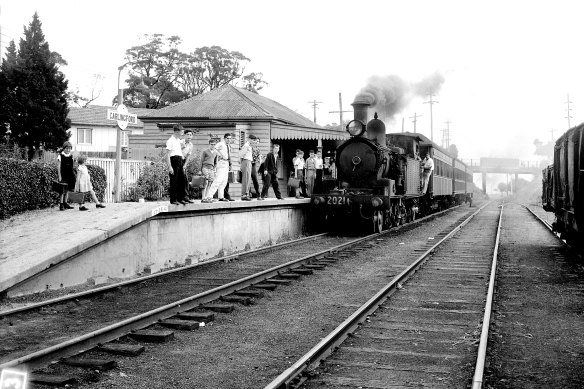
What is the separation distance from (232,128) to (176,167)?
18.7 meters

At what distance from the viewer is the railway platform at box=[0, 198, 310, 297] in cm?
865

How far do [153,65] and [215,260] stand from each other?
147 ft

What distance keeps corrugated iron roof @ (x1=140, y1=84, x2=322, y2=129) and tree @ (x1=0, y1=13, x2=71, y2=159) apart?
21.6ft

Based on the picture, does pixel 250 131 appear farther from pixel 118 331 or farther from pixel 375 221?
pixel 118 331

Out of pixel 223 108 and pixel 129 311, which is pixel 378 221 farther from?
pixel 223 108

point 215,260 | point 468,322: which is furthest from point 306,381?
point 215,260

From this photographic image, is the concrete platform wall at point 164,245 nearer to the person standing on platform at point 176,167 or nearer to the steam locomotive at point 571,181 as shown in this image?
the person standing on platform at point 176,167

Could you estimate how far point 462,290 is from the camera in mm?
9078

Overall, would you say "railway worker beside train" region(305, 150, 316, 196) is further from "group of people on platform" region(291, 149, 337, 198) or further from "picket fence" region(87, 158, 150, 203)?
"picket fence" region(87, 158, 150, 203)

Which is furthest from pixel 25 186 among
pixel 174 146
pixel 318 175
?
pixel 318 175

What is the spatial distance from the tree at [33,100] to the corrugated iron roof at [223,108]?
21.6 feet

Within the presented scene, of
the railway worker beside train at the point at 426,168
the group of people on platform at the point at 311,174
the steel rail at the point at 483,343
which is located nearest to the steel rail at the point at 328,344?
the steel rail at the point at 483,343

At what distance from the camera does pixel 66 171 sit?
12094 mm

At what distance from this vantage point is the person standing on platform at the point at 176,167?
11586 millimetres
